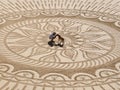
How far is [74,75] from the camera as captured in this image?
98cm

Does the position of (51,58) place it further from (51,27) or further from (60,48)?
(51,27)

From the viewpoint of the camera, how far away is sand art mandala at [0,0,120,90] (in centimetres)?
95

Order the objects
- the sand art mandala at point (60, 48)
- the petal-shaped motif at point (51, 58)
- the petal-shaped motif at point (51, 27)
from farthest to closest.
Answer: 1. the petal-shaped motif at point (51, 27)
2. the petal-shaped motif at point (51, 58)
3. the sand art mandala at point (60, 48)

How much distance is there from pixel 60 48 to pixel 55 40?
0.03m

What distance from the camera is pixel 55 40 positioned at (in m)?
1.13

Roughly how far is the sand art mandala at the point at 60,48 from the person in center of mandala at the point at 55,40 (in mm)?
18

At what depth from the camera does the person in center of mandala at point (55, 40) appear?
113 centimetres

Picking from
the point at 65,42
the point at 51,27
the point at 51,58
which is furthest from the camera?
→ the point at 51,27

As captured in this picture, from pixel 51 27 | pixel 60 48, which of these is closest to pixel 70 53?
pixel 60 48

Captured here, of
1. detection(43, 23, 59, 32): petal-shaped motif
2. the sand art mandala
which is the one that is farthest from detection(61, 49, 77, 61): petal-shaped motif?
detection(43, 23, 59, 32): petal-shaped motif

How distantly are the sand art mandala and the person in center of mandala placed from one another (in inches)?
0.7

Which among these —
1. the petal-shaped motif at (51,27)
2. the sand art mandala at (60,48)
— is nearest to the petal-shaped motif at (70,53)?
the sand art mandala at (60,48)

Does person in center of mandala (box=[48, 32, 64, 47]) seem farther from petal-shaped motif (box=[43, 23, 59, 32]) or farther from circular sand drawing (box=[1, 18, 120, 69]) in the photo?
petal-shaped motif (box=[43, 23, 59, 32])

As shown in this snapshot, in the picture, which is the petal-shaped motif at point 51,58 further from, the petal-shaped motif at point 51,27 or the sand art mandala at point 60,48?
the petal-shaped motif at point 51,27
